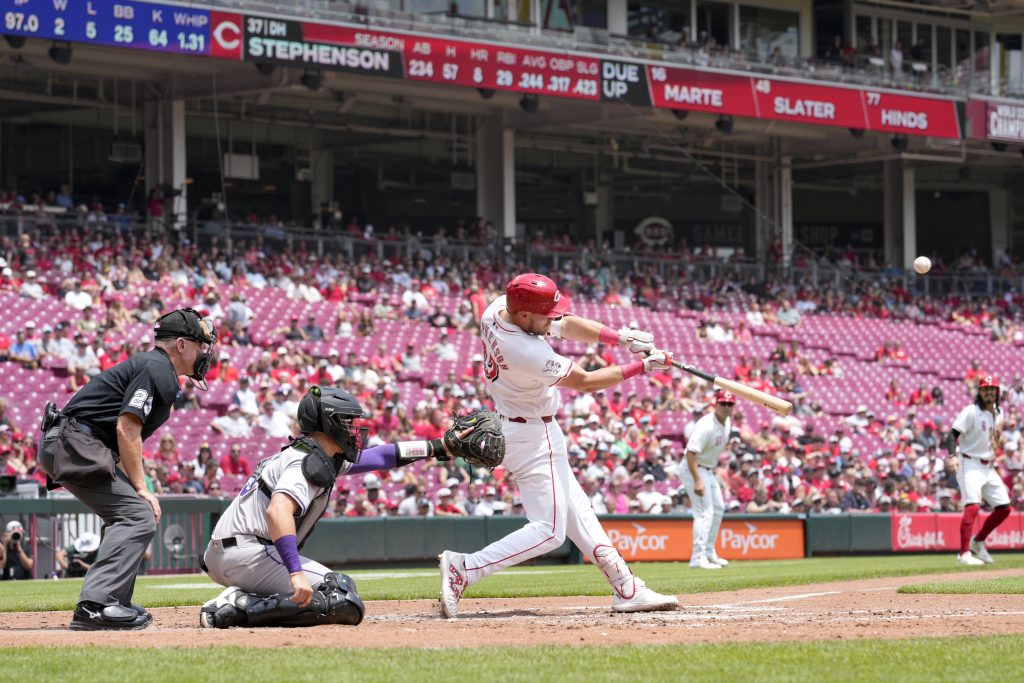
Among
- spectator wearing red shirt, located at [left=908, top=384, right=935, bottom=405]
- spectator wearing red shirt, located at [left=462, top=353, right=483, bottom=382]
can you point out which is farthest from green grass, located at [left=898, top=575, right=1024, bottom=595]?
spectator wearing red shirt, located at [left=908, top=384, right=935, bottom=405]

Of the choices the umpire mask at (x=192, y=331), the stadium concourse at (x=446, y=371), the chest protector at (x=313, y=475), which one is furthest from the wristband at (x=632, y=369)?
the stadium concourse at (x=446, y=371)

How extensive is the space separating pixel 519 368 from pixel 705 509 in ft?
27.6

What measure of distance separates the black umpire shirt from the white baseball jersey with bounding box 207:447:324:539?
1.95ft

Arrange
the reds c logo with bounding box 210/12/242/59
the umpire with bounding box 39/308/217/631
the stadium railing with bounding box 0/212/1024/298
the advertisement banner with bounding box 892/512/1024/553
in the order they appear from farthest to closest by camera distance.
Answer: the stadium railing with bounding box 0/212/1024/298
the reds c logo with bounding box 210/12/242/59
the advertisement banner with bounding box 892/512/1024/553
the umpire with bounding box 39/308/217/631

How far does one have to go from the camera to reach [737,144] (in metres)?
43.0

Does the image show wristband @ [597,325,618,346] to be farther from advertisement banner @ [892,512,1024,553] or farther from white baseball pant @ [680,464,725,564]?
advertisement banner @ [892,512,1024,553]

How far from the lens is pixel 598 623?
7.61m

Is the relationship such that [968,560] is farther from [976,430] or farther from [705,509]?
[705,509]

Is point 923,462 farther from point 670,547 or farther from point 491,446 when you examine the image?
point 491,446

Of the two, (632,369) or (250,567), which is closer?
(250,567)

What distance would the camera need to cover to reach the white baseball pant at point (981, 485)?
14.6 meters

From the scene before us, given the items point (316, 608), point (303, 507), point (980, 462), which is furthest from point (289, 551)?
point (980, 462)

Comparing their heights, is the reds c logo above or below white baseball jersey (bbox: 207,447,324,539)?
above

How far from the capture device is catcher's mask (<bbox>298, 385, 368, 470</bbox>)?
7191 mm
